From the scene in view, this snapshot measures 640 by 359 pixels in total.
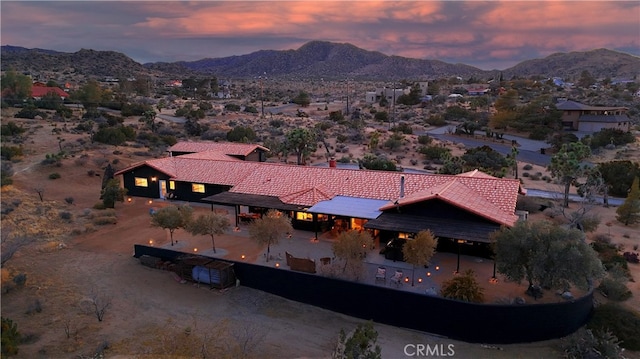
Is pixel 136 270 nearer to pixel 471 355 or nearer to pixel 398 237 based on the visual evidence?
pixel 398 237

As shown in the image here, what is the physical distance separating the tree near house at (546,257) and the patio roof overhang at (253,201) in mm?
13025

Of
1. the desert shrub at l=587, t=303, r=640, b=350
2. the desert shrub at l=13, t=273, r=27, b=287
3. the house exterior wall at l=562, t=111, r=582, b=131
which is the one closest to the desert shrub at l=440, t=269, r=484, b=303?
the desert shrub at l=587, t=303, r=640, b=350

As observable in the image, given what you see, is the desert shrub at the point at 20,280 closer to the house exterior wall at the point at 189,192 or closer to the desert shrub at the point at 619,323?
the house exterior wall at the point at 189,192

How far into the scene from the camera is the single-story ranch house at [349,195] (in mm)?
24875

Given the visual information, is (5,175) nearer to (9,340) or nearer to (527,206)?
(9,340)

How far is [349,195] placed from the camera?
3083cm

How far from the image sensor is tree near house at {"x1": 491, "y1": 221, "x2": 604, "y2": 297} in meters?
18.6

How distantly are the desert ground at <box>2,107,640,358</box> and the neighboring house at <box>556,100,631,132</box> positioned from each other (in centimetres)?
4446

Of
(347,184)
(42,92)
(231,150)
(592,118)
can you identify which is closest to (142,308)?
(347,184)

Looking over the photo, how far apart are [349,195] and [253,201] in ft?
21.2

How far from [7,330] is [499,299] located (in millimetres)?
19885

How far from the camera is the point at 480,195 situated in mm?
27578

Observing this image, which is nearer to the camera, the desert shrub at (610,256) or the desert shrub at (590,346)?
the desert shrub at (590,346)

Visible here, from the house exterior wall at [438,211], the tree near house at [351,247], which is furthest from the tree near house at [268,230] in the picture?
the house exterior wall at [438,211]
